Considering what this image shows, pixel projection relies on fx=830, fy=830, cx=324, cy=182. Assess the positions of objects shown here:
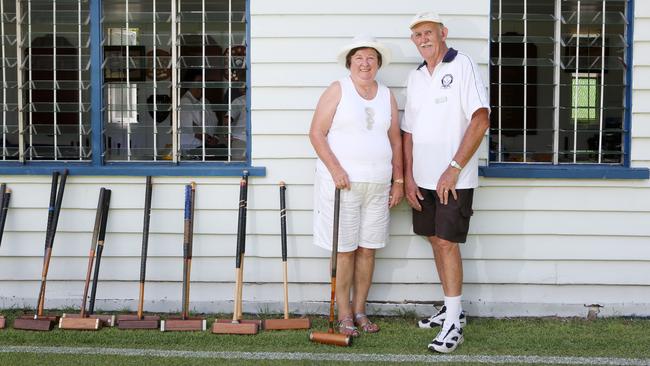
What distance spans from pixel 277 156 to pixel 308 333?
1143 millimetres

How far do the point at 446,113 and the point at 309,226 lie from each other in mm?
1187

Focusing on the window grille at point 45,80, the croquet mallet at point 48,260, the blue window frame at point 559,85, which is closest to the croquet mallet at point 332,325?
the blue window frame at point 559,85

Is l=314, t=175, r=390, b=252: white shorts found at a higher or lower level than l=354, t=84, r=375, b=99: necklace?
lower

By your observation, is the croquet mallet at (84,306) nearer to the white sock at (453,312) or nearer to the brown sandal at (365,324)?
the brown sandal at (365,324)

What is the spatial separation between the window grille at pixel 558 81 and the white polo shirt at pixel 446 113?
607 mm

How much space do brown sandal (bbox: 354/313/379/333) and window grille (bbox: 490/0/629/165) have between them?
134 centimetres

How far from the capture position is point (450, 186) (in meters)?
4.75

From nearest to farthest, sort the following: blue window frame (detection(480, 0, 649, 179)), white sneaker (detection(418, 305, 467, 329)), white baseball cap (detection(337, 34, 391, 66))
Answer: white baseball cap (detection(337, 34, 391, 66)), white sneaker (detection(418, 305, 467, 329)), blue window frame (detection(480, 0, 649, 179))

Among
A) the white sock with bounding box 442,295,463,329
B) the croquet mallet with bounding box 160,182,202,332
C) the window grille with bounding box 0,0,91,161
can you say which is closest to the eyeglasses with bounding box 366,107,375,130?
the white sock with bounding box 442,295,463,329

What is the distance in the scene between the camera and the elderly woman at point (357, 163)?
15.9 feet

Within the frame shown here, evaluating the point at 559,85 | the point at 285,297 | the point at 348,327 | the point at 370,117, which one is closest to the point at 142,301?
the point at 285,297

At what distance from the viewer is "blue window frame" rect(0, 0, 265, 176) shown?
5387 mm

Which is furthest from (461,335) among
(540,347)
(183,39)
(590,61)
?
(183,39)

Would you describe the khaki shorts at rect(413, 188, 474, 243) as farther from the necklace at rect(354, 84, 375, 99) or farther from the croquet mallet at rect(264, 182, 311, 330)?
the croquet mallet at rect(264, 182, 311, 330)
